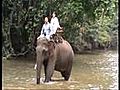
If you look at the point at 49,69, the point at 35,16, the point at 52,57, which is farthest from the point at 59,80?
the point at 35,16

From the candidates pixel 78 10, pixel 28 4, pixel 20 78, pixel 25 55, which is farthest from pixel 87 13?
pixel 20 78

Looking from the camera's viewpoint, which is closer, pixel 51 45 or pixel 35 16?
pixel 51 45

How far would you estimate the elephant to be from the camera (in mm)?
11383

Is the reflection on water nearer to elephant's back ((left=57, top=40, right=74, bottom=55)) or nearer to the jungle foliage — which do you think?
elephant's back ((left=57, top=40, right=74, bottom=55))

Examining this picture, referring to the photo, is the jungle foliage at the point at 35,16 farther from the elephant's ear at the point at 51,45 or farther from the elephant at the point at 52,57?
the elephant's ear at the point at 51,45

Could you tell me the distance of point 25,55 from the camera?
21.1 meters

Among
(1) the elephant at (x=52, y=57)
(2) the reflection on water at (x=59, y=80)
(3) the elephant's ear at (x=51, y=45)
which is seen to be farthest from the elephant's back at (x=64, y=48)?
(2) the reflection on water at (x=59, y=80)

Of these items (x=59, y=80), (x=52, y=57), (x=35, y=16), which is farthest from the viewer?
(x=35, y=16)

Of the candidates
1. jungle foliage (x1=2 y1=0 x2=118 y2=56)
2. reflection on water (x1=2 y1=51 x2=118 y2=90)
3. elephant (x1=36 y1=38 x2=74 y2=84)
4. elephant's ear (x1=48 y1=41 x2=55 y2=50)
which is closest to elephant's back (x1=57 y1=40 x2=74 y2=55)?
elephant (x1=36 y1=38 x2=74 y2=84)

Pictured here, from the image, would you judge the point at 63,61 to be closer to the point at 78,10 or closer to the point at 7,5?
the point at 78,10

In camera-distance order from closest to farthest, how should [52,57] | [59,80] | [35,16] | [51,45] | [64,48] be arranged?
[51,45] < [52,57] < [64,48] < [59,80] < [35,16]

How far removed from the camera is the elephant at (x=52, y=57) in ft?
37.3

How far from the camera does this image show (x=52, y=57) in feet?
39.3

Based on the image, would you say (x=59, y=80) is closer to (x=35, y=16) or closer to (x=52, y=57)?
(x=52, y=57)
